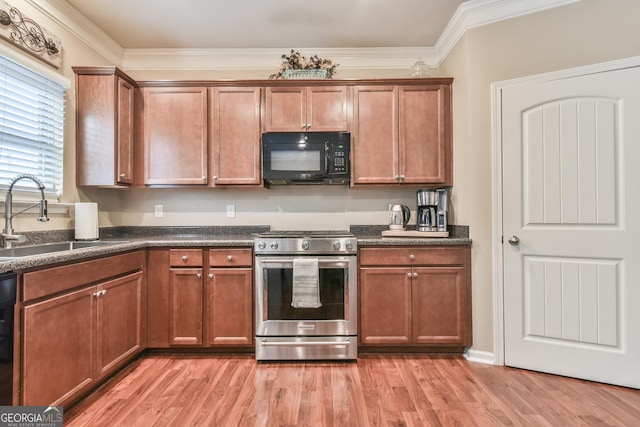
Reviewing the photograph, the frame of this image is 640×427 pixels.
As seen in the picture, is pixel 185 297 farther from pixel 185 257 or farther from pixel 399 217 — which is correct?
pixel 399 217

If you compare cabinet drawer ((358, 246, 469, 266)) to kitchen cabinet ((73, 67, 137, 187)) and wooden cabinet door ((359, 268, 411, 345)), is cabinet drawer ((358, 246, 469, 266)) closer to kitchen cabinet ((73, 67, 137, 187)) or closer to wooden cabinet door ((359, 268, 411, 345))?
wooden cabinet door ((359, 268, 411, 345))

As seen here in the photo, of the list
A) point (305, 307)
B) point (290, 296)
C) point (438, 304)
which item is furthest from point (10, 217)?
point (438, 304)

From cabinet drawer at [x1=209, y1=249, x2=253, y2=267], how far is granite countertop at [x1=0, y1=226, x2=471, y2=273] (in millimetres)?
49

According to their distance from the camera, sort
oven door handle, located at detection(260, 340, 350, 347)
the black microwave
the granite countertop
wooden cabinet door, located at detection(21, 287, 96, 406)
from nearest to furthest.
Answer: wooden cabinet door, located at detection(21, 287, 96, 406) → the granite countertop → oven door handle, located at detection(260, 340, 350, 347) → the black microwave

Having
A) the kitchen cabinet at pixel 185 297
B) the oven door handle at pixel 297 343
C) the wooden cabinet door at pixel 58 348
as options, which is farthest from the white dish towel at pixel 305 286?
the wooden cabinet door at pixel 58 348

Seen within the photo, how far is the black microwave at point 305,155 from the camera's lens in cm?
275

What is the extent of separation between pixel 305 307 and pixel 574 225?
1.96m

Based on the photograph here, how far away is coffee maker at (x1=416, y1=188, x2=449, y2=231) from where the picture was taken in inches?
105

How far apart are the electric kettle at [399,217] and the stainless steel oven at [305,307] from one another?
1.86ft

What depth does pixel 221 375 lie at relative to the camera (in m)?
2.24

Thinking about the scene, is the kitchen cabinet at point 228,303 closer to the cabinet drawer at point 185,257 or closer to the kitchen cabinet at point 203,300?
the kitchen cabinet at point 203,300

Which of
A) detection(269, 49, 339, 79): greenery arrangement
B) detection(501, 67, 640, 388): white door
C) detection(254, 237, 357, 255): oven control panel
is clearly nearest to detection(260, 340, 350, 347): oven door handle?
detection(254, 237, 357, 255): oven control panel

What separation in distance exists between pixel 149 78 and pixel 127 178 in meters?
1.15

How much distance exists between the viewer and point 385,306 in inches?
98.7
